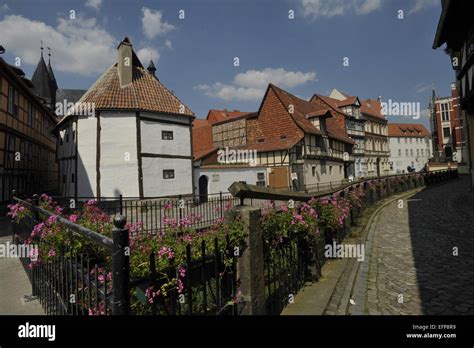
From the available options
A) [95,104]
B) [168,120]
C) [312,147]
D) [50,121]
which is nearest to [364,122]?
[312,147]

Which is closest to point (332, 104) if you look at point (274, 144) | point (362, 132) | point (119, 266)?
point (362, 132)

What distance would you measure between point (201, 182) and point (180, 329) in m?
19.7

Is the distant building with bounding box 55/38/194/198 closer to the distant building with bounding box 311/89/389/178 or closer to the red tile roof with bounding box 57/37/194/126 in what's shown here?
the red tile roof with bounding box 57/37/194/126

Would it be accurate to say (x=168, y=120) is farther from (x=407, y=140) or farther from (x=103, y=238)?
(x=407, y=140)

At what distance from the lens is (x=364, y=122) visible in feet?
138

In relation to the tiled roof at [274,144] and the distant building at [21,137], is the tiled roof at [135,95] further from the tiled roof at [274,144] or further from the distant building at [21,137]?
the tiled roof at [274,144]

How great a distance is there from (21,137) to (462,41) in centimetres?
2689

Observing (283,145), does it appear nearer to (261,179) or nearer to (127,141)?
(261,179)

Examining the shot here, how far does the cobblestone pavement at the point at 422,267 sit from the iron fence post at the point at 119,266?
11.4ft

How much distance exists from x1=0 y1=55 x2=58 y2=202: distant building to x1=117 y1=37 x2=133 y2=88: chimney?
5950mm

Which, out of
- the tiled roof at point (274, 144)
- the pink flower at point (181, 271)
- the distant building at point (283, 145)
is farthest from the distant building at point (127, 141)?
the pink flower at point (181, 271)

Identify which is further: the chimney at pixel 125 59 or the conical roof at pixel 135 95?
the chimney at pixel 125 59

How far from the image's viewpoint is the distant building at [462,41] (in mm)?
11039

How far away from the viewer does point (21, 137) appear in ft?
62.4
